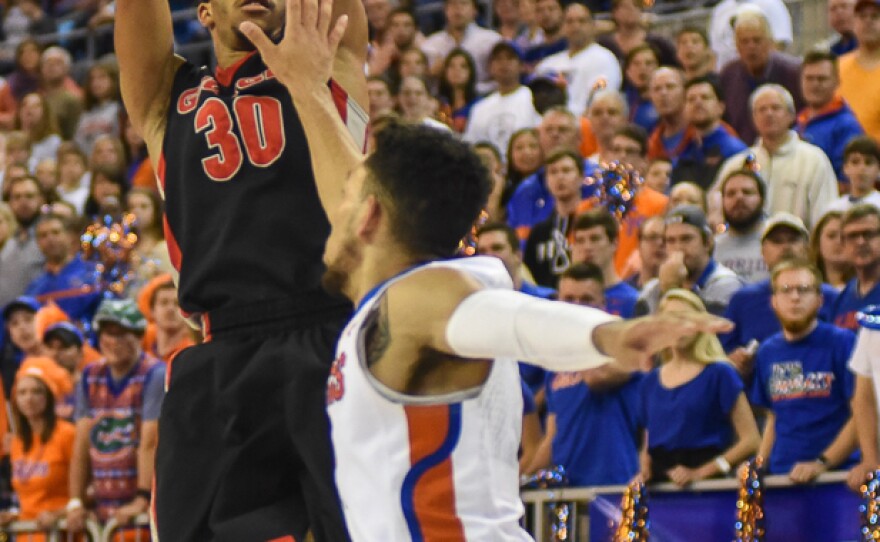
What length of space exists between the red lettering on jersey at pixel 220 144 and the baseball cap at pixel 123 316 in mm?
4251

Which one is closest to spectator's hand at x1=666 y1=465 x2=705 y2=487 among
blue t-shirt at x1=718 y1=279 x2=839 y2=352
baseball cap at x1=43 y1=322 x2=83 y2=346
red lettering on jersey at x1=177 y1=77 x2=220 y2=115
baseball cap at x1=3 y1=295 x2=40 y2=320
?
blue t-shirt at x1=718 y1=279 x2=839 y2=352

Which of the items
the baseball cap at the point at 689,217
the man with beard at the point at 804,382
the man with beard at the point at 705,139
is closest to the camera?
the man with beard at the point at 804,382

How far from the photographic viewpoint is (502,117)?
1094 cm

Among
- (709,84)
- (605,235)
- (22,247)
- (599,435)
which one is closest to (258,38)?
(599,435)

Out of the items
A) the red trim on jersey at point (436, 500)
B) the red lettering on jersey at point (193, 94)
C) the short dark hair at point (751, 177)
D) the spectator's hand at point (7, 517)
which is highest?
the red lettering on jersey at point (193, 94)

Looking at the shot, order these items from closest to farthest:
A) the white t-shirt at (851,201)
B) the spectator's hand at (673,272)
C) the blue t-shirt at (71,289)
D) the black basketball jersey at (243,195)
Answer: the black basketball jersey at (243,195) → the spectator's hand at (673,272) → the white t-shirt at (851,201) → the blue t-shirt at (71,289)

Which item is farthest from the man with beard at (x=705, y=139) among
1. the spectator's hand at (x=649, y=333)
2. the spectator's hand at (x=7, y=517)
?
the spectator's hand at (x=649, y=333)

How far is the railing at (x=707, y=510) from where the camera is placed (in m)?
5.91

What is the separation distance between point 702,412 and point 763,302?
82 cm

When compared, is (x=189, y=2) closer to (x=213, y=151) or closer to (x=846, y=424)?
(x=846, y=424)

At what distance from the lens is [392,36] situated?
12727 mm

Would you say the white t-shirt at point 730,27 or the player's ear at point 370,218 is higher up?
the white t-shirt at point 730,27

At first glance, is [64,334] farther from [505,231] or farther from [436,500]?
[436,500]

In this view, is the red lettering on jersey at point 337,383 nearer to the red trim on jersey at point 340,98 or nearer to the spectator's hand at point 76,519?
the red trim on jersey at point 340,98
